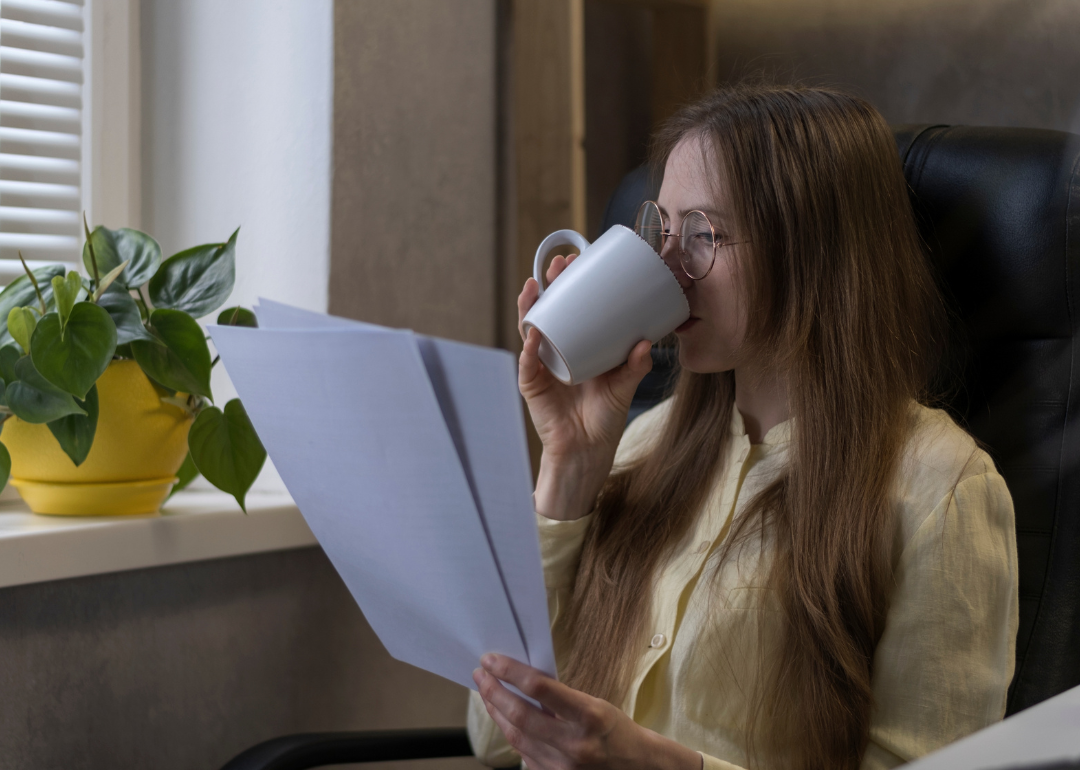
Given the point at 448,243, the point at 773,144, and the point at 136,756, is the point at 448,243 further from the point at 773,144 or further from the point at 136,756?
the point at 136,756

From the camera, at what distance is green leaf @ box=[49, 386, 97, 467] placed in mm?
958

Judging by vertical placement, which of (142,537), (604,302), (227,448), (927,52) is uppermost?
(927,52)

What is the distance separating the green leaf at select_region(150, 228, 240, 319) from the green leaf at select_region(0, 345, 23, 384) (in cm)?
16

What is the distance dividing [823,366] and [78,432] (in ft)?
2.54

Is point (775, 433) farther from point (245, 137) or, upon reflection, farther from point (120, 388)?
point (245, 137)

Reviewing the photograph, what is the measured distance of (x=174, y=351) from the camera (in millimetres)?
999

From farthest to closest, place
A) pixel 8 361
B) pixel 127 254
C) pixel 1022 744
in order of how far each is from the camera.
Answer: pixel 127 254
pixel 8 361
pixel 1022 744

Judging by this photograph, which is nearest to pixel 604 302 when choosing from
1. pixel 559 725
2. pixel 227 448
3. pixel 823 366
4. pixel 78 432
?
pixel 823 366

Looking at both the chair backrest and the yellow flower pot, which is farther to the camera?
the yellow flower pot

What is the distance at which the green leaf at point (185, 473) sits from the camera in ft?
3.56

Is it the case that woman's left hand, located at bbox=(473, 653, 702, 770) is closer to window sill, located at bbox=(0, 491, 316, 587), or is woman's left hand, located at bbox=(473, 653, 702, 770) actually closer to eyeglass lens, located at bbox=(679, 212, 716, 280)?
eyeglass lens, located at bbox=(679, 212, 716, 280)

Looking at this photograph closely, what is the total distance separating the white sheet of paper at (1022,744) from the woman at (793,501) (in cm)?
33

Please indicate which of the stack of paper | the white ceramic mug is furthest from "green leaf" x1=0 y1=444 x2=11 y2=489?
the white ceramic mug

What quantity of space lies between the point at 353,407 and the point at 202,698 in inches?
29.2
